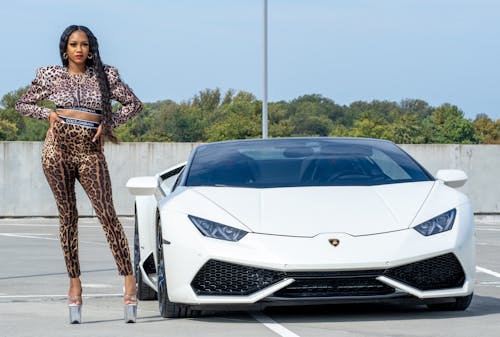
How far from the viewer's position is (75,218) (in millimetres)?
8336

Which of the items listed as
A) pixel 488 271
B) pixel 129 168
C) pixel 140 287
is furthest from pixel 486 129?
pixel 140 287

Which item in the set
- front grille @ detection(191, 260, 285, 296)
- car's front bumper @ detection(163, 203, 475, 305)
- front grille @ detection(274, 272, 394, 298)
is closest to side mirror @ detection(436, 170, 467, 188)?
car's front bumper @ detection(163, 203, 475, 305)

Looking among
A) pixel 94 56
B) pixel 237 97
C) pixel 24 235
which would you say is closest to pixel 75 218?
pixel 94 56

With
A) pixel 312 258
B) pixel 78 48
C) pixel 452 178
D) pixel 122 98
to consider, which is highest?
pixel 78 48

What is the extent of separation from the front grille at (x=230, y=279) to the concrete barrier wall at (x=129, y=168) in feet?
75.3

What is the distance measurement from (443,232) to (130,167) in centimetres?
2367

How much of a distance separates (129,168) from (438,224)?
23629 mm

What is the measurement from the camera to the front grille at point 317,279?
7789 mm

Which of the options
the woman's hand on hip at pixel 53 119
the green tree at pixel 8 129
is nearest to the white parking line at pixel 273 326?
the woman's hand on hip at pixel 53 119

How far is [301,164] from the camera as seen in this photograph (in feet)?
29.6

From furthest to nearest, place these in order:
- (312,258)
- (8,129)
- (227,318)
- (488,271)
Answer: (8,129)
(488,271)
(227,318)
(312,258)

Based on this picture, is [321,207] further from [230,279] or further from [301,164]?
[301,164]

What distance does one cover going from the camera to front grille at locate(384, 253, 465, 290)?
7.86 meters

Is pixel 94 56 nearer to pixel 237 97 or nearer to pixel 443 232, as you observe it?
pixel 443 232
